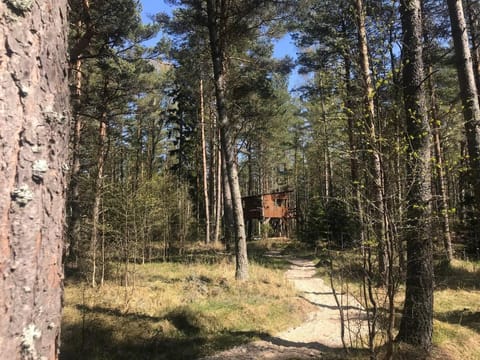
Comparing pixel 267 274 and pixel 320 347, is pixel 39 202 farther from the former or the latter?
pixel 267 274

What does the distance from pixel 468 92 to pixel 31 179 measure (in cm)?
770

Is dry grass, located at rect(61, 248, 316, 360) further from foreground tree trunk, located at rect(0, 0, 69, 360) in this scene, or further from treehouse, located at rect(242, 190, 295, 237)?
treehouse, located at rect(242, 190, 295, 237)

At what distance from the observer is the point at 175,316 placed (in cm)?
672

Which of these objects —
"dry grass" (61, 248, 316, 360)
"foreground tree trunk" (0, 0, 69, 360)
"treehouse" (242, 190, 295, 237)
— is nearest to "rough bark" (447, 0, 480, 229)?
"dry grass" (61, 248, 316, 360)

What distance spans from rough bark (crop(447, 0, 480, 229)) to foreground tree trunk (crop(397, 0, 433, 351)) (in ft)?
7.70

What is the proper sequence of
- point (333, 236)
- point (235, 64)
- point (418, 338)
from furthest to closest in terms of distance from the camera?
1. point (333, 236)
2. point (235, 64)
3. point (418, 338)

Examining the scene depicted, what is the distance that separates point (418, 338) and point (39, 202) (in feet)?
Answer: 16.6

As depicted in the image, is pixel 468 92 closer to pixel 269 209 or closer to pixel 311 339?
pixel 311 339

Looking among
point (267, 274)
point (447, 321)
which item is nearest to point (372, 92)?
point (447, 321)

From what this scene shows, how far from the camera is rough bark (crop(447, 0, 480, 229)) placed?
6.65 m

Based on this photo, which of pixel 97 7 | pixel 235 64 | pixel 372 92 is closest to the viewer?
pixel 372 92

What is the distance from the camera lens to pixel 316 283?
404 inches

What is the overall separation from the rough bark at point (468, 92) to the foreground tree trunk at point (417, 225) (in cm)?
235

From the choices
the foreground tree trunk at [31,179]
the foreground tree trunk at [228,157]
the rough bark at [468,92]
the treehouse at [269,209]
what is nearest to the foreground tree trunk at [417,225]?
the rough bark at [468,92]
